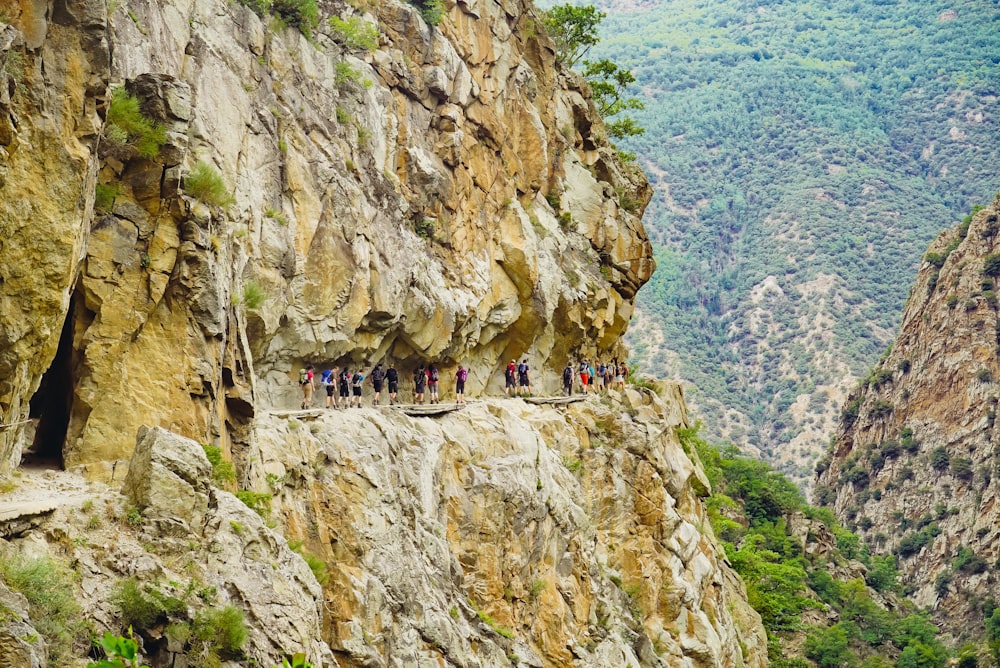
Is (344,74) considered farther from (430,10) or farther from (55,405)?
(55,405)

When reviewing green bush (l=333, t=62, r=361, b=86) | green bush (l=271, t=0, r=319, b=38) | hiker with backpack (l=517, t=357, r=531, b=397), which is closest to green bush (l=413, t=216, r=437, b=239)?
green bush (l=333, t=62, r=361, b=86)

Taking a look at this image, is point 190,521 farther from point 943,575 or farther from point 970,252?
point 970,252

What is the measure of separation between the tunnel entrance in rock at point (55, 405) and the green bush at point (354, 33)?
14.8 meters

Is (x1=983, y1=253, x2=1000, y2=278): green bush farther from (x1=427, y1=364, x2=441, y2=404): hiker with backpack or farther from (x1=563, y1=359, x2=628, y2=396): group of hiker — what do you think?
(x1=427, y1=364, x2=441, y2=404): hiker with backpack

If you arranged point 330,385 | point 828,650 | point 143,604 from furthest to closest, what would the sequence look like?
1. point 828,650
2. point 330,385
3. point 143,604

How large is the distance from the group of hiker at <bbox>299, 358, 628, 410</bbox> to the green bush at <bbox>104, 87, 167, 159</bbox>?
349 inches

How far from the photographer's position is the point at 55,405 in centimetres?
1571

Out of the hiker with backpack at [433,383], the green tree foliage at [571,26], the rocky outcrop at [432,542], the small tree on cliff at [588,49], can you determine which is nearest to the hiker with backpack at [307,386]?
the rocky outcrop at [432,542]

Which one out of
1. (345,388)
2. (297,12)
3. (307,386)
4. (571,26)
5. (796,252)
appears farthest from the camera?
(796,252)

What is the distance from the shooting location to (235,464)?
17000mm

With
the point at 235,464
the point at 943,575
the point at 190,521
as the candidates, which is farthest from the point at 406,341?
the point at 943,575

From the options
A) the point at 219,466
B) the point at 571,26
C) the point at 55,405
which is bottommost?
the point at 219,466

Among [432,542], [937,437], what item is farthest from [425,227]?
[937,437]

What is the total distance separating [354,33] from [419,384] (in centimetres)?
936
